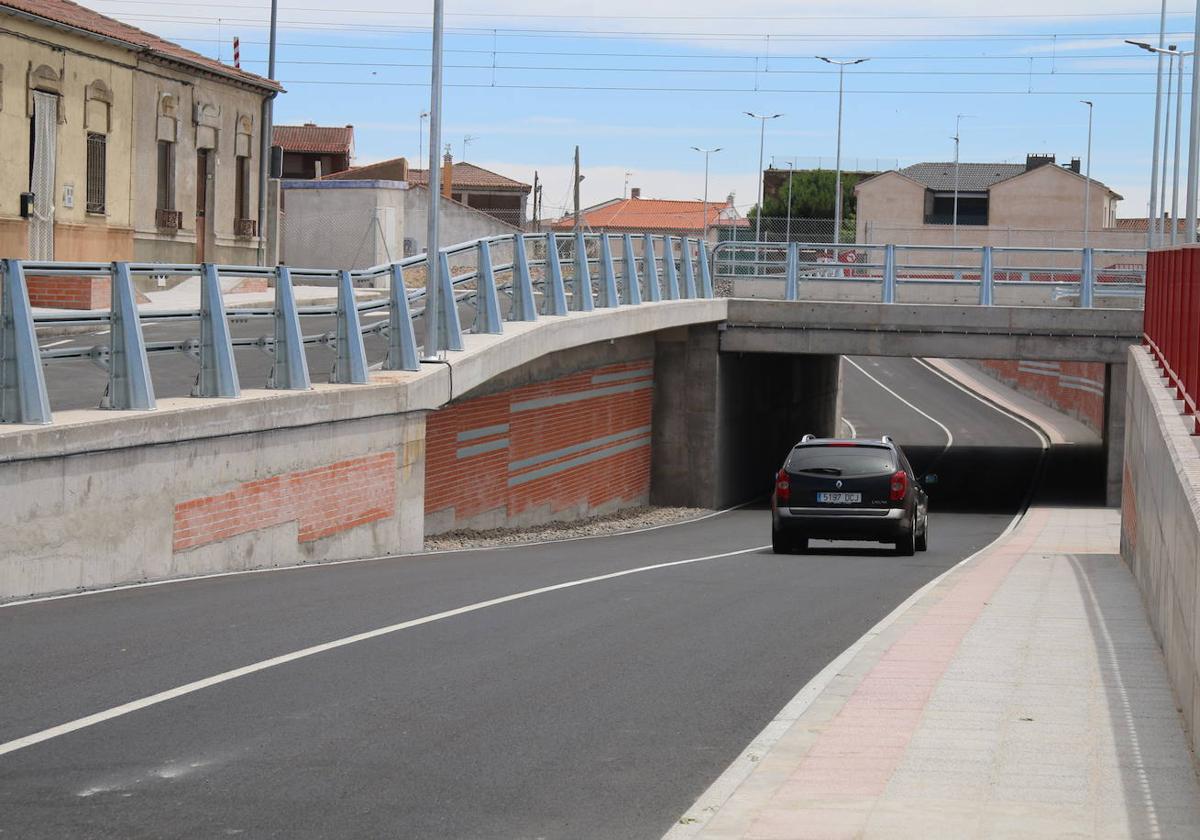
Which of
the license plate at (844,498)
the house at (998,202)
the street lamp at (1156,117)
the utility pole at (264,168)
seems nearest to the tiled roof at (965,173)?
the house at (998,202)

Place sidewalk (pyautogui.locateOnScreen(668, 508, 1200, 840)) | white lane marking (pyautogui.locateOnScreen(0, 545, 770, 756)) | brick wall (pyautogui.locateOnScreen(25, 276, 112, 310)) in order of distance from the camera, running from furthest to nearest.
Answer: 1. brick wall (pyautogui.locateOnScreen(25, 276, 112, 310))
2. white lane marking (pyautogui.locateOnScreen(0, 545, 770, 756))
3. sidewalk (pyautogui.locateOnScreen(668, 508, 1200, 840))

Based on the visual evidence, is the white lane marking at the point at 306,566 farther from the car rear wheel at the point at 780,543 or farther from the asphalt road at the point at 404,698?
the car rear wheel at the point at 780,543

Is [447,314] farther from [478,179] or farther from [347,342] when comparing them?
[478,179]

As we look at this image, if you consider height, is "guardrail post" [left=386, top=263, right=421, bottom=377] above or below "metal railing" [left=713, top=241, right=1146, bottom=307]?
below

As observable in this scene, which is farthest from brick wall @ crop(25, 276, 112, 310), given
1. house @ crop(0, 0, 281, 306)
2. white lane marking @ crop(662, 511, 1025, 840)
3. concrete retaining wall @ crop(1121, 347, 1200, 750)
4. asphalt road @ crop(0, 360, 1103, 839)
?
house @ crop(0, 0, 281, 306)

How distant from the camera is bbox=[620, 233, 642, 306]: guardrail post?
29.0 metres

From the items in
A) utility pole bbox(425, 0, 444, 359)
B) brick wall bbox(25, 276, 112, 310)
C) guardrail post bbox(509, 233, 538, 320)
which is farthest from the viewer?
guardrail post bbox(509, 233, 538, 320)

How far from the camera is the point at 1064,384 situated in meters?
72.4

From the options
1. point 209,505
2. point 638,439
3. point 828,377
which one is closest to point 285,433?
point 209,505

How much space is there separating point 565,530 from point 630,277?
4830 mm

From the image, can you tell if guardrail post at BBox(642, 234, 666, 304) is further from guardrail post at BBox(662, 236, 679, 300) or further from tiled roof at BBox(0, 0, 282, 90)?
tiled roof at BBox(0, 0, 282, 90)

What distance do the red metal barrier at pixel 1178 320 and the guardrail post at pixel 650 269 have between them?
10.2 metres

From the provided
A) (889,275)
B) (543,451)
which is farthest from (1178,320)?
(889,275)

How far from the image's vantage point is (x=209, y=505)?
14.1 metres
